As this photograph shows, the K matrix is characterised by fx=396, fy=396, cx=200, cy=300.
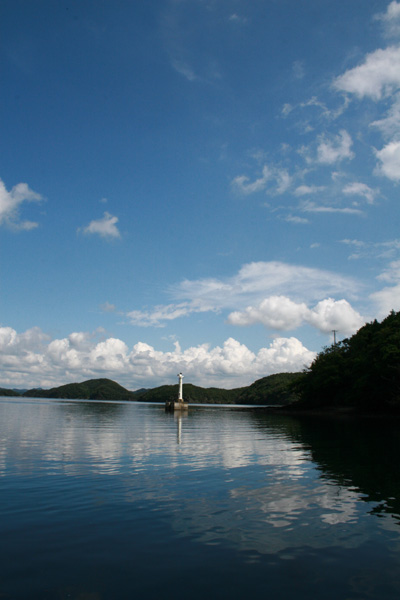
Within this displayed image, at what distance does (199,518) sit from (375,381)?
265 feet

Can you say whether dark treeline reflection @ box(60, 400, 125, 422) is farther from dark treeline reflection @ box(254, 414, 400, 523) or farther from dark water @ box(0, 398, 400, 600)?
dark water @ box(0, 398, 400, 600)

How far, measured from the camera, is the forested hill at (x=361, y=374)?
78.4 m

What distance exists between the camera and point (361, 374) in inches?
3593

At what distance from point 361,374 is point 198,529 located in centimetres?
8859

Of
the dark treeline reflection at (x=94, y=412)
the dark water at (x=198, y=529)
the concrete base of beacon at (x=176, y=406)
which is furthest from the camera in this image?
the concrete base of beacon at (x=176, y=406)

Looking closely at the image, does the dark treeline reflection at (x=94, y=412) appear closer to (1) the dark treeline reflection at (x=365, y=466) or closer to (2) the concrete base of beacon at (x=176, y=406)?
(2) the concrete base of beacon at (x=176, y=406)

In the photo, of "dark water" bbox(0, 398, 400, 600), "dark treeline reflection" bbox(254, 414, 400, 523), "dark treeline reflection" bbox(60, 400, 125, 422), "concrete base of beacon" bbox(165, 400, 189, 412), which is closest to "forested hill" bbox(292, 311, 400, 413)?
"concrete base of beacon" bbox(165, 400, 189, 412)

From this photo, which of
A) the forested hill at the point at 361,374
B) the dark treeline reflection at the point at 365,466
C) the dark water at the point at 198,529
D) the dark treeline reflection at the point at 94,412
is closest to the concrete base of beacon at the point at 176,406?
the dark treeline reflection at the point at 94,412

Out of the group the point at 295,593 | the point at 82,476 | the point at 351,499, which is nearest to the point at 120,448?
the point at 82,476

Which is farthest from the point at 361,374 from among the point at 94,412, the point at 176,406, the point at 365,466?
the point at 365,466

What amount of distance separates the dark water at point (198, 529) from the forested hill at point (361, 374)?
6131 centimetres

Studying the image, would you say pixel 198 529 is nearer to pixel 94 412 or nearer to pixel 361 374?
pixel 361 374

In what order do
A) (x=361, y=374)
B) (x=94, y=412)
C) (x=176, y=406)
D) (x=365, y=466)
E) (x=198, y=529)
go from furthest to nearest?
(x=176, y=406) → (x=94, y=412) → (x=361, y=374) → (x=365, y=466) → (x=198, y=529)

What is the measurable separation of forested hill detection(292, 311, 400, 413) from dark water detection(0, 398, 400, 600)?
201 ft
